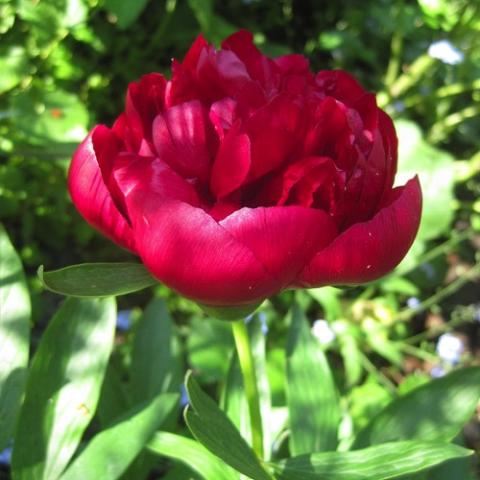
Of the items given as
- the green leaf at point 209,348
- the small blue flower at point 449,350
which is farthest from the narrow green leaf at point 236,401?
the small blue flower at point 449,350

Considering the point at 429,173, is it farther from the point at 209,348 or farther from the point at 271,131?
the point at 271,131

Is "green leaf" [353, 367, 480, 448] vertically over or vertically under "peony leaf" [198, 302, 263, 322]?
under

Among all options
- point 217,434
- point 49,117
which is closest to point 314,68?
point 49,117

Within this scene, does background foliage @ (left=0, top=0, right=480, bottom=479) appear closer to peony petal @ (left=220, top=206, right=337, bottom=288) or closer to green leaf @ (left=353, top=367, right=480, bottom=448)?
green leaf @ (left=353, top=367, right=480, bottom=448)

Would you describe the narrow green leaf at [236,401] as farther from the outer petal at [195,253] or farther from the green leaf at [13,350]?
the outer petal at [195,253]

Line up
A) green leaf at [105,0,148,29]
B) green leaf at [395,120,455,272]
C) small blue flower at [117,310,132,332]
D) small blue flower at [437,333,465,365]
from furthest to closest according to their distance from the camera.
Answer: green leaf at [395,120,455,272], small blue flower at [437,333,465,365], small blue flower at [117,310,132,332], green leaf at [105,0,148,29]

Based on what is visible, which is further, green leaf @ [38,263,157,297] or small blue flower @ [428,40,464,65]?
small blue flower @ [428,40,464,65]

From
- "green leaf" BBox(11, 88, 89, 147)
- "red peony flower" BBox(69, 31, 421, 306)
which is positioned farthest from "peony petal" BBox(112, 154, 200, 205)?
"green leaf" BBox(11, 88, 89, 147)

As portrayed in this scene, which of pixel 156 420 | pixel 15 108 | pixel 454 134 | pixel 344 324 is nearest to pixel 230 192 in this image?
pixel 156 420
